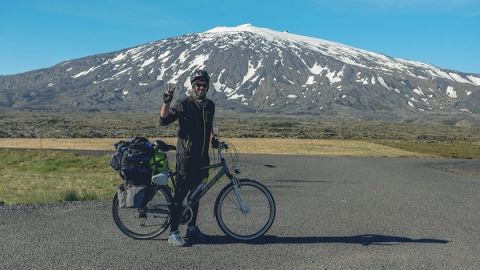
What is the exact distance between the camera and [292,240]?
823 centimetres

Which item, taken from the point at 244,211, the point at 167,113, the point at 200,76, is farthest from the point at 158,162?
the point at 244,211

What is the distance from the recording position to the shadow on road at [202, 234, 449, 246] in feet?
26.6

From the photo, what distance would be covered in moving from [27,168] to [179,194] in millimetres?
21996

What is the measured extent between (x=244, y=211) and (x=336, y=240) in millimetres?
1465

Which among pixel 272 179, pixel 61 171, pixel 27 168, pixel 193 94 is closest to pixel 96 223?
pixel 193 94

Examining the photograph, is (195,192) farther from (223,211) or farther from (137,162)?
(137,162)

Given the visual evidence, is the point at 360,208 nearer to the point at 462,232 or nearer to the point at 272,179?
the point at 462,232

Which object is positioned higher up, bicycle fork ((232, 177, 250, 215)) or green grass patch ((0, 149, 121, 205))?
bicycle fork ((232, 177, 250, 215))

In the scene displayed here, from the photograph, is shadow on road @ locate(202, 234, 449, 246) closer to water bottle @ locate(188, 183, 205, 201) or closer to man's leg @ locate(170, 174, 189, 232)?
man's leg @ locate(170, 174, 189, 232)

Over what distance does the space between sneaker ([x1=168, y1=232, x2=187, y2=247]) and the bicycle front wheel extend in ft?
2.21

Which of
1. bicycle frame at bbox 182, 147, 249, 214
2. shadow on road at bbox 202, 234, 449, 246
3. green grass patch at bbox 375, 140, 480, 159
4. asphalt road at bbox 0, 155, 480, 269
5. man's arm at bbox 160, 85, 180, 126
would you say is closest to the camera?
asphalt road at bbox 0, 155, 480, 269

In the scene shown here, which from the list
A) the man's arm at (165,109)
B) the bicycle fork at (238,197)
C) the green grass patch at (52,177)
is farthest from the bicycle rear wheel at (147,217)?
the green grass patch at (52,177)

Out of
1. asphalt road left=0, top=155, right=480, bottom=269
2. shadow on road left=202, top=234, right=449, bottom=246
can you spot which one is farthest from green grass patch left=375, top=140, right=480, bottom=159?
shadow on road left=202, top=234, right=449, bottom=246

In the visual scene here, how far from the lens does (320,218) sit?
1031 centimetres
